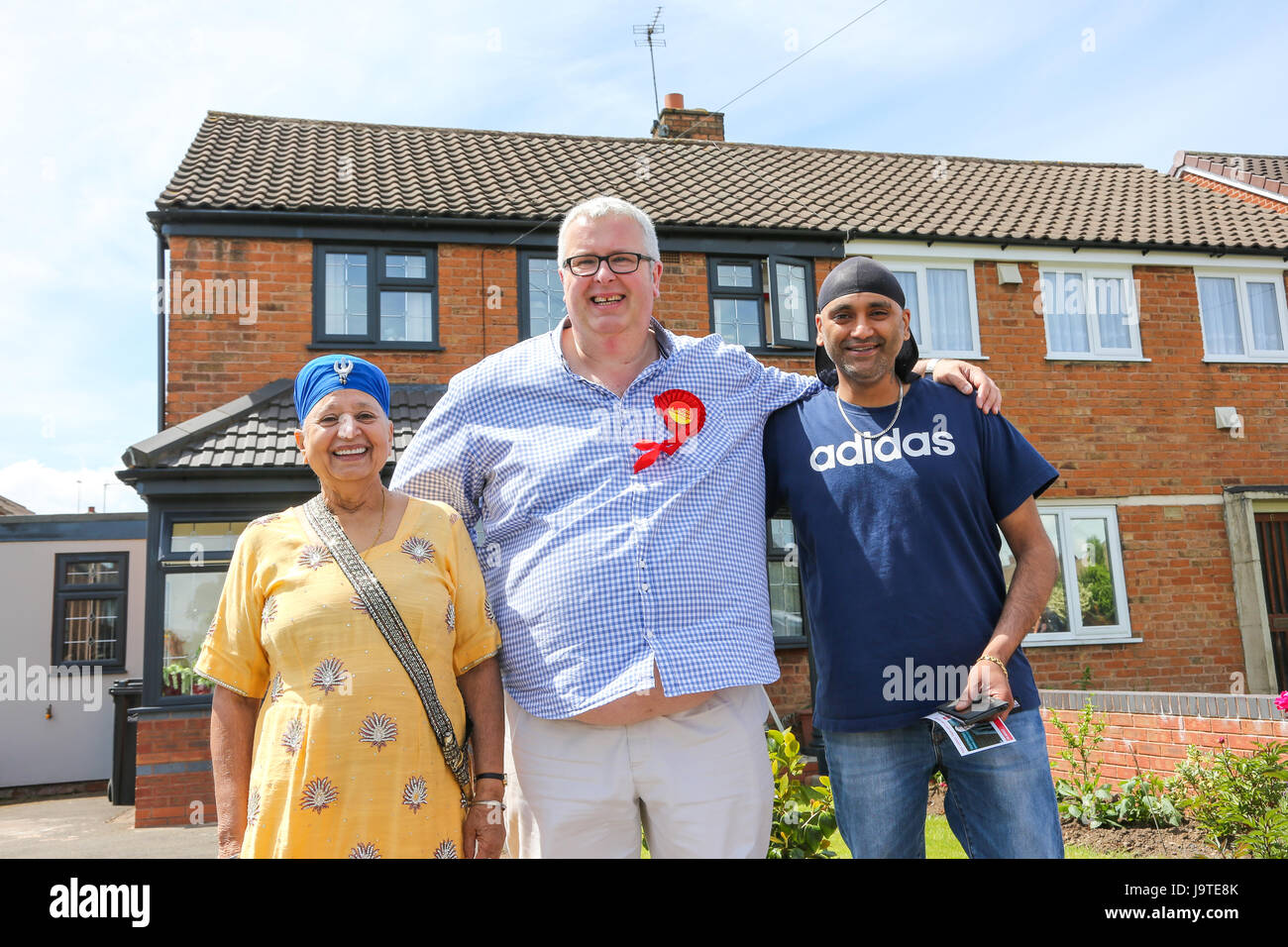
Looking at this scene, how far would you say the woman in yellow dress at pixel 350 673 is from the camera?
2225 millimetres

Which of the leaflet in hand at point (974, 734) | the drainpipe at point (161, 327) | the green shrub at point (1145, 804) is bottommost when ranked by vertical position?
the green shrub at point (1145, 804)

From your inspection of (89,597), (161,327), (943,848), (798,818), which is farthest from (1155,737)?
(89,597)

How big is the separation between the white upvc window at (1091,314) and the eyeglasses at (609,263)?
1134cm

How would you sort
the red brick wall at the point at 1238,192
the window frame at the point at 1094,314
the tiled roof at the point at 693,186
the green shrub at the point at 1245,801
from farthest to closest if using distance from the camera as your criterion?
the red brick wall at the point at 1238,192, the window frame at the point at 1094,314, the tiled roof at the point at 693,186, the green shrub at the point at 1245,801

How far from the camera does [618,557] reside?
2469 mm

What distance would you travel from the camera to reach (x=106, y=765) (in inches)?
607

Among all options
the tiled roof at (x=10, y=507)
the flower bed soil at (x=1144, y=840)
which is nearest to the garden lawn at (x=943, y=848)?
the flower bed soil at (x=1144, y=840)

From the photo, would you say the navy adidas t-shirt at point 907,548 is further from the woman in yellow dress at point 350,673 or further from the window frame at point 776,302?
the window frame at point 776,302

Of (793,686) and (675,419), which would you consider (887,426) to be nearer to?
(675,419)

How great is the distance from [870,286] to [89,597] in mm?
16970

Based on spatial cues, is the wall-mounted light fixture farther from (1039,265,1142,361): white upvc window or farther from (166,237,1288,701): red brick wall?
(1039,265,1142,361): white upvc window
